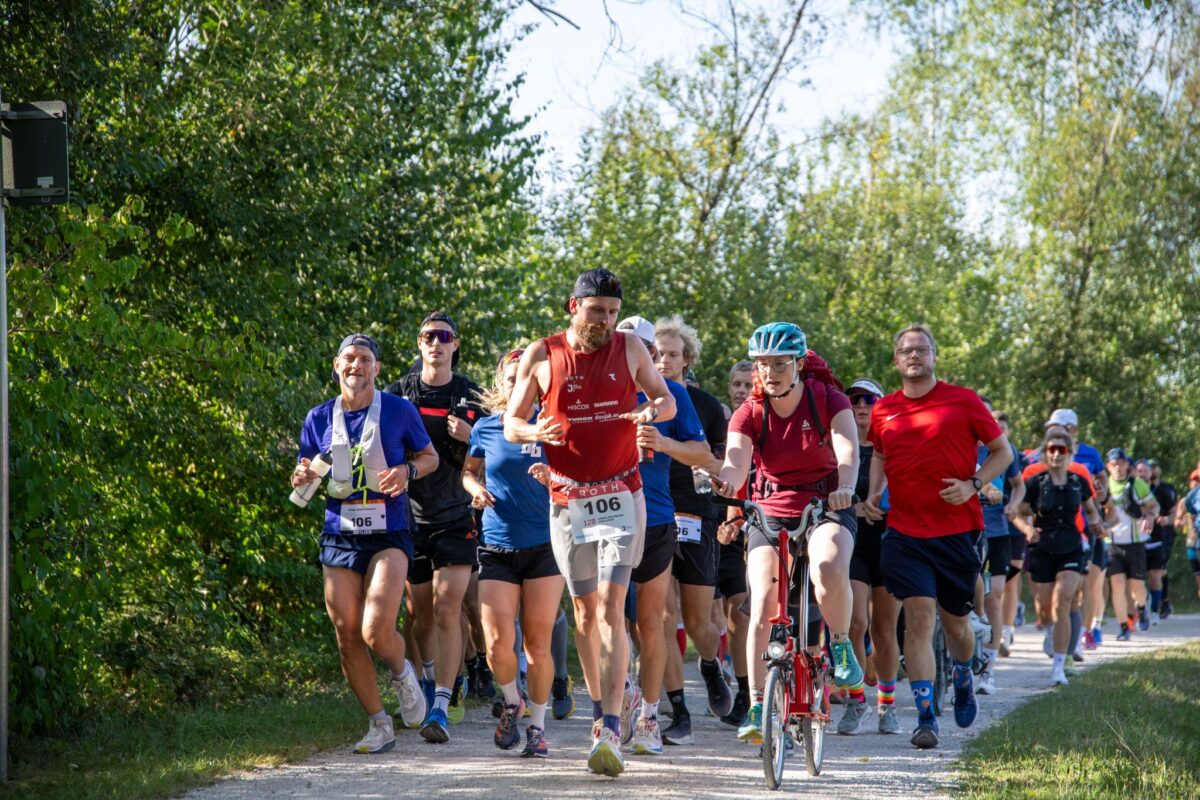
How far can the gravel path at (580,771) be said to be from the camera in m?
6.99

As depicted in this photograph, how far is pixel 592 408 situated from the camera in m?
7.28

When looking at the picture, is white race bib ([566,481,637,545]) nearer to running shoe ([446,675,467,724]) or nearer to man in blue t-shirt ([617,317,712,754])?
man in blue t-shirt ([617,317,712,754])

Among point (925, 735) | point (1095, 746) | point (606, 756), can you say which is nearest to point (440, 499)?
point (606, 756)

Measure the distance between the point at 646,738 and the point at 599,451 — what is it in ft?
6.01

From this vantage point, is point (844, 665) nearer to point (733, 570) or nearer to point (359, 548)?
point (733, 570)

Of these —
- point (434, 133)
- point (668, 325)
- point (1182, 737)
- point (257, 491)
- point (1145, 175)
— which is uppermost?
point (1145, 175)

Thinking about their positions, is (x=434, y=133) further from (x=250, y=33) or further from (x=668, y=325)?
(x=668, y=325)

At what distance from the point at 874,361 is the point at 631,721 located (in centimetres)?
2643

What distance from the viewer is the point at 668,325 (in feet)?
31.1

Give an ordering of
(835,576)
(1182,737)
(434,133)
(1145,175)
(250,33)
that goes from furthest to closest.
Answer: (1145,175)
(434,133)
(250,33)
(1182,737)
(835,576)

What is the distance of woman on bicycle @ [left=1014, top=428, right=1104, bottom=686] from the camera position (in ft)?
42.3

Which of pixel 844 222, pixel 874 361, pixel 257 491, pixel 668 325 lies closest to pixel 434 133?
pixel 257 491

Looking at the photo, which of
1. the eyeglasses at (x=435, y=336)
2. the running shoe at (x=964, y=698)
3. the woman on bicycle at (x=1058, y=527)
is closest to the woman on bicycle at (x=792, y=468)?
the running shoe at (x=964, y=698)

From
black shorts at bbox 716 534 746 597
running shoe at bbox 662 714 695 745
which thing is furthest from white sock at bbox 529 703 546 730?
black shorts at bbox 716 534 746 597
